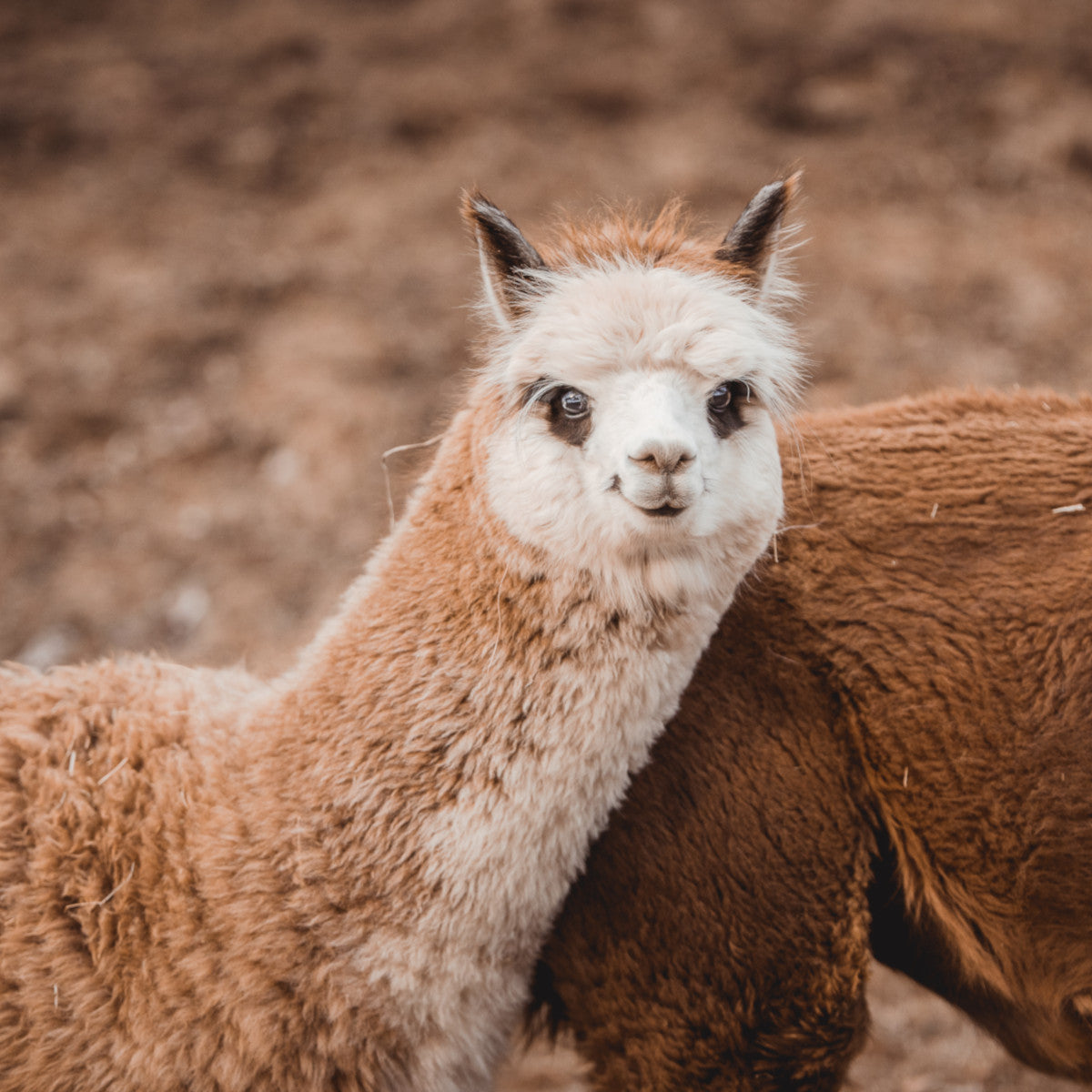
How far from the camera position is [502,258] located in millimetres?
2082

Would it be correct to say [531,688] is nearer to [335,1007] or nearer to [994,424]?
[335,1007]

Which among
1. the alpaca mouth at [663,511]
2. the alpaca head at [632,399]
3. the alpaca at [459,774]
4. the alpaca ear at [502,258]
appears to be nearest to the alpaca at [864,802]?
the alpaca at [459,774]

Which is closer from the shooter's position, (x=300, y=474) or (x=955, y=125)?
(x=300, y=474)

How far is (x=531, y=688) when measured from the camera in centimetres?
203

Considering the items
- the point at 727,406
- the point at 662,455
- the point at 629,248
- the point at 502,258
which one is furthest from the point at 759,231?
the point at 662,455

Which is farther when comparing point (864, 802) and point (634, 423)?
point (864, 802)

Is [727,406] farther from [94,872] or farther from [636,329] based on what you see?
[94,872]

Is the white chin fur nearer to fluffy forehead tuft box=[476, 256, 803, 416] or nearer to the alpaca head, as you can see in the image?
the alpaca head

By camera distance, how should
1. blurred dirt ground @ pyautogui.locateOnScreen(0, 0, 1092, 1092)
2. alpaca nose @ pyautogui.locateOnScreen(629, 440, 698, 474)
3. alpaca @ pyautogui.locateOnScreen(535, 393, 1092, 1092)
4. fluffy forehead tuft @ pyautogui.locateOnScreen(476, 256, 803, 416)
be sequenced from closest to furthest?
1. alpaca nose @ pyautogui.locateOnScreen(629, 440, 698, 474)
2. fluffy forehead tuft @ pyautogui.locateOnScreen(476, 256, 803, 416)
3. alpaca @ pyautogui.locateOnScreen(535, 393, 1092, 1092)
4. blurred dirt ground @ pyautogui.locateOnScreen(0, 0, 1092, 1092)

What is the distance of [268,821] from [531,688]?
2.06 ft

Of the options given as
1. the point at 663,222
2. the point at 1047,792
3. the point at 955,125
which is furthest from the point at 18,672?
the point at 955,125

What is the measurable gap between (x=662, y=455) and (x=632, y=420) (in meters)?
0.11

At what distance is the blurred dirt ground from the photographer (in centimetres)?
541

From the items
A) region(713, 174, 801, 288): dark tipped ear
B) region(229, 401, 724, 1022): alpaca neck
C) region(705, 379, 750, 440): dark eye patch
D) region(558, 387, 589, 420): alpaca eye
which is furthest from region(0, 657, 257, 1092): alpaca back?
region(713, 174, 801, 288): dark tipped ear
